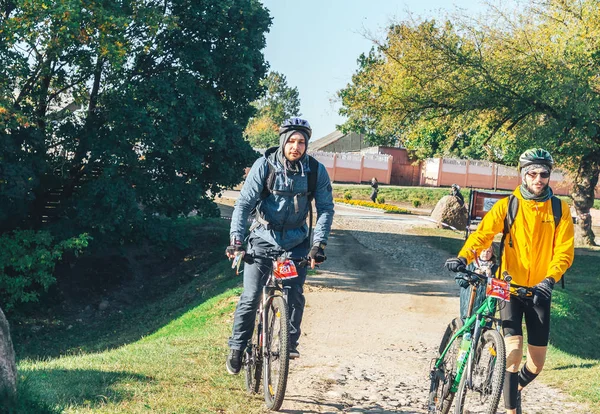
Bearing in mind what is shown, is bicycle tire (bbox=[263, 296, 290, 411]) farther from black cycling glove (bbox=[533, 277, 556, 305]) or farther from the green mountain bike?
black cycling glove (bbox=[533, 277, 556, 305])

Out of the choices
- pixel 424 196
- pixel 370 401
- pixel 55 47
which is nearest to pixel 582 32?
pixel 55 47

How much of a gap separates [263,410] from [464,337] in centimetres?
163

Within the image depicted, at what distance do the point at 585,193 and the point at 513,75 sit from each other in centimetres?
696

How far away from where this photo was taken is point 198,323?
12.8 metres

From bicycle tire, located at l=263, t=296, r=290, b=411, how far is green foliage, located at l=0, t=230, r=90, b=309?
1281 centimetres

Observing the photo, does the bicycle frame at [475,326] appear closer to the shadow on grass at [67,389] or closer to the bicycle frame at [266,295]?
the bicycle frame at [266,295]

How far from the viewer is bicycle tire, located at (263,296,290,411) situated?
573 cm

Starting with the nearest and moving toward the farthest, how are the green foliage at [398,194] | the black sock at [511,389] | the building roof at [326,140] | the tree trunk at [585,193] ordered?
1. the black sock at [511,389]
2. the tree trunk at [585,193]
3. the green foliage at [398,194]
4. the building roof at [326,140]

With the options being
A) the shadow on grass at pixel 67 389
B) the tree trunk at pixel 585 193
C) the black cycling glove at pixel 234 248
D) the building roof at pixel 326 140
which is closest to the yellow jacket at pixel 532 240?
the black cycling glove at pixel 234 248

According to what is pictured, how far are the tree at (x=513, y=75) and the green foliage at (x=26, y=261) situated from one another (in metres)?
10.3

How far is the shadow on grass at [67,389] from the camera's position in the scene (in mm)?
5289

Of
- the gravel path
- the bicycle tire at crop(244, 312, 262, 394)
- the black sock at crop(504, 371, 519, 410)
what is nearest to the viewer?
the black sock at crop(504, 371, 519, 410)

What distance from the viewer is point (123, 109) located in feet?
63.1

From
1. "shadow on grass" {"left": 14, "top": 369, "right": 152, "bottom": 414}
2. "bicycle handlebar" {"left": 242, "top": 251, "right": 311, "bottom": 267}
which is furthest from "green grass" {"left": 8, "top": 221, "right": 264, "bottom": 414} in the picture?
"bicycle handlebar" {"left": 242, "top": 251, "right": 311, "bottom": 267}
